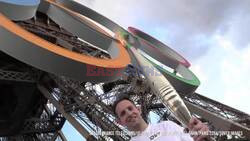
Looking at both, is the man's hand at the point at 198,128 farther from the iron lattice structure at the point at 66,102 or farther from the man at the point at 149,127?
the iron lattice structure at the point at 66,102

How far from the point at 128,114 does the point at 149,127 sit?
24 cm

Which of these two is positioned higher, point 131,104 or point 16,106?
point 131,104

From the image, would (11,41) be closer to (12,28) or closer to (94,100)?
(12,28)

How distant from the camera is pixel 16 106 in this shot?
23641 mm

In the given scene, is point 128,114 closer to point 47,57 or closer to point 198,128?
point 198,128

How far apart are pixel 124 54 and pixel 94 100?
464cm

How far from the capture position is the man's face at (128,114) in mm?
3756

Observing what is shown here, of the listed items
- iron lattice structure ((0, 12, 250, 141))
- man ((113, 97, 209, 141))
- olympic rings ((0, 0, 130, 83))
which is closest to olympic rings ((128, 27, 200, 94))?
iron lattice structure ((0, 12, 250, 141))

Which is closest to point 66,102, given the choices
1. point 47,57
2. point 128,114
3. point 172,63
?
point 172,63

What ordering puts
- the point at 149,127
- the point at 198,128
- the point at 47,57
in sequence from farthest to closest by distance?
the point at 47,57
the point at 149,127
the point at 198,128

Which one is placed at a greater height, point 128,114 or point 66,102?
point 128,114

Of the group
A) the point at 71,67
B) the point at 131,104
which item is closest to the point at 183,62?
the point at 71,67

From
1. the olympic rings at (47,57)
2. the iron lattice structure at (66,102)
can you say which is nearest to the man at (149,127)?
the olympic rings at (47,57)

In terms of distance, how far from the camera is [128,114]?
3.75 m
